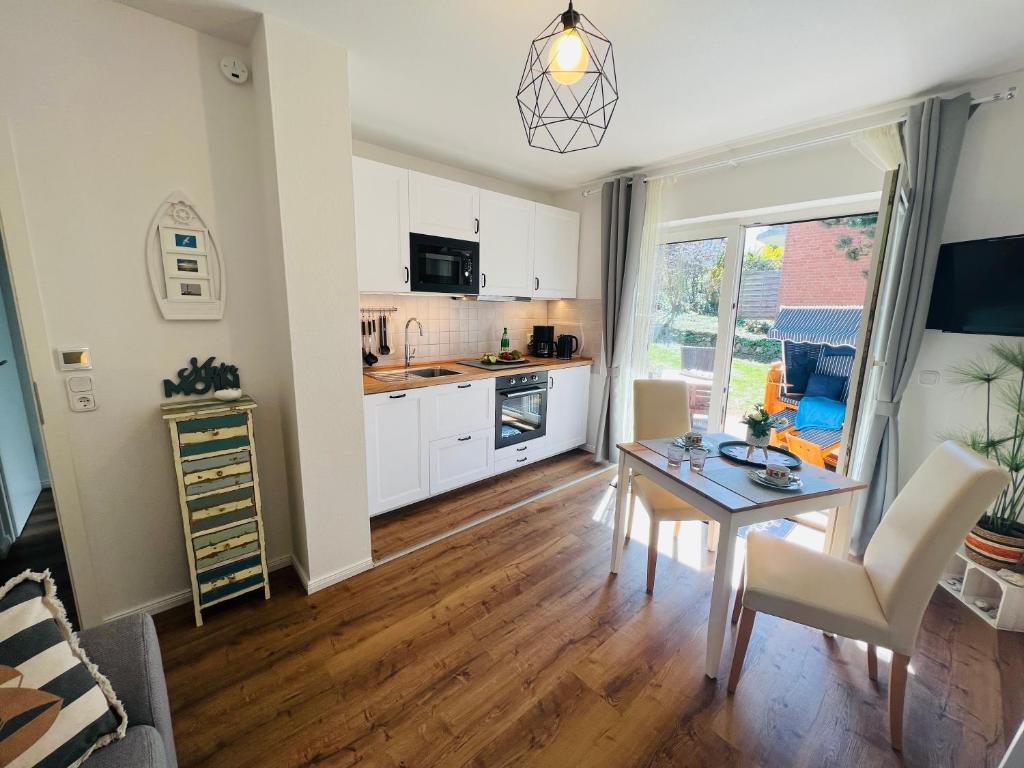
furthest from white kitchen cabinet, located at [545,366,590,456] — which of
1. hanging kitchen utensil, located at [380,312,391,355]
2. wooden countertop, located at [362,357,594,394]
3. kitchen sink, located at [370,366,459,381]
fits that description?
hanging kitchen utensil, located at [380,312,391,355]

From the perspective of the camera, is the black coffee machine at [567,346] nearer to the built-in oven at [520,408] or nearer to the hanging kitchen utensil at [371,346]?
the built-in oven at [520,408]

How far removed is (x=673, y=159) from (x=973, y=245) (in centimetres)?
183

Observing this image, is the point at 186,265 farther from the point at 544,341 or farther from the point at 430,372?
the point at 544,341

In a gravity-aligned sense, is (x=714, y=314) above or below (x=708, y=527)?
above

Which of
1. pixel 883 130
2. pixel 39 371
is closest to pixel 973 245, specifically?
pixel 883 130

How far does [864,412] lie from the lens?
2361 millimetres

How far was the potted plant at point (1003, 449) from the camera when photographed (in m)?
1.87

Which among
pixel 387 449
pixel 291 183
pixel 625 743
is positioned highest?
pixel 291 183

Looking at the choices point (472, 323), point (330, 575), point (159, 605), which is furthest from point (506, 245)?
point (159, 605)

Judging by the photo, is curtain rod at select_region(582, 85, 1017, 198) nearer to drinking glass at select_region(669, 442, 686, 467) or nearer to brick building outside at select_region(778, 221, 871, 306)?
brick building outside at select_region(778, 221, 871, 306)

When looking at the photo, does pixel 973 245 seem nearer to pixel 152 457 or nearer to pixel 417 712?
pixel 417 712

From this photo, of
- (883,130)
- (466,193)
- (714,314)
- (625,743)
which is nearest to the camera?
(625,743)

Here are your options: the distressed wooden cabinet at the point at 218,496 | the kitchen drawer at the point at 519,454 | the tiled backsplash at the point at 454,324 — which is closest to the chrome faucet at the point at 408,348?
the tiled backsplash at the point at 454,324

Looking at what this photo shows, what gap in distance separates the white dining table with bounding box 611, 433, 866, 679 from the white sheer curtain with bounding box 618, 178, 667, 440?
5.72ft
